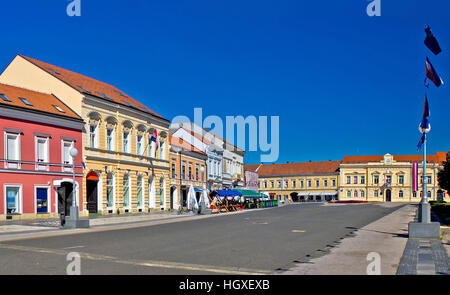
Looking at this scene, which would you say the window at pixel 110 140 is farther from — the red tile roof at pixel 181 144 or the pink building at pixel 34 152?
the red tile roof at pixel 181 144

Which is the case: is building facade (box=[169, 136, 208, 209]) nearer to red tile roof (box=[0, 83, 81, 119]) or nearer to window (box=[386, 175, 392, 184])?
red tile roof (box=[0, 83, 81, 119])

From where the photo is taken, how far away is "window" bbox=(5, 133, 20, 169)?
2861 cm

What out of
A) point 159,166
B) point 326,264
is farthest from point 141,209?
point 326,264

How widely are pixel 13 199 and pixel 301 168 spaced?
106 meters

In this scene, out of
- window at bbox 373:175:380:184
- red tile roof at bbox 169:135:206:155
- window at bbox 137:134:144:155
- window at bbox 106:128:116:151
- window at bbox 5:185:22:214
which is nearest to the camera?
window at bbox 5:185:22:214

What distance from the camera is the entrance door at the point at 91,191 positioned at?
3584 cm

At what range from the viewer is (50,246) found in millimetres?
14453

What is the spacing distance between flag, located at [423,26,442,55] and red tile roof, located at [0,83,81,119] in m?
24.4

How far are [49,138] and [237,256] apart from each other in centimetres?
2364

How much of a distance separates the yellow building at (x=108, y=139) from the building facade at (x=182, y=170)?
371 cm

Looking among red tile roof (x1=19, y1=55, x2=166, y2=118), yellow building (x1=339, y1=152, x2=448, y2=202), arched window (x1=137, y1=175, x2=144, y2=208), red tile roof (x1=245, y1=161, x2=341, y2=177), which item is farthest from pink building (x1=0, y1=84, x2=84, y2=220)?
yellow building (x1=339, y1=152, x2=448, y2=202)

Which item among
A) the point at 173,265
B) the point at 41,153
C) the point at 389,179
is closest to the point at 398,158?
the point at 389,179

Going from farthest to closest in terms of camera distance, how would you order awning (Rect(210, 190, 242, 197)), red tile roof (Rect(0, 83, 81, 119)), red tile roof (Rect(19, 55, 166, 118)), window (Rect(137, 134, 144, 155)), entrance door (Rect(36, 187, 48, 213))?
1. awning (Rect(210, 190, 242, 197))
2. window (Rect(137, 134, 144, 155))
3. red tile roof (Rect(19, 55, 166, 118))
4. entrance door (Rect(36, 187, 48, 213))
5. red tile roof (Rect(0, 83, 81, 119))

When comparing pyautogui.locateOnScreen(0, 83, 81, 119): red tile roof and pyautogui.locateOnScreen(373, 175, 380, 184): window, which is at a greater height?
pyautogui.locateOnScreen(0, 83, 81, 119): red tile roof
